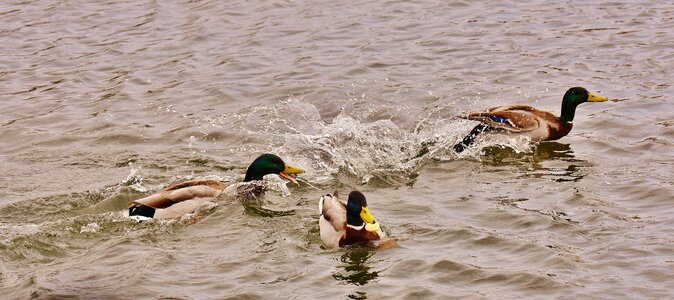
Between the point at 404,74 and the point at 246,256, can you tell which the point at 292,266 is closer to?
the point at 246,256

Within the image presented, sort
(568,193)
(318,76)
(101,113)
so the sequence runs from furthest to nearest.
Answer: (318,76)
(101,113)
(568,193)

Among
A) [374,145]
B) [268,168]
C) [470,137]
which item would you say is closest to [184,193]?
[268,168]

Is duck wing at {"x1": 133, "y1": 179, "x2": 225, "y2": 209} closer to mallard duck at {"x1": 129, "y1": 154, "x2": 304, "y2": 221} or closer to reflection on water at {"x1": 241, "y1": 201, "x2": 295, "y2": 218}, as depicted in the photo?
mallard duck at {"x1": 129, "y1": 154, "x2": 304, "y2": 221}

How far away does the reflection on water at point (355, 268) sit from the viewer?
8.73 m

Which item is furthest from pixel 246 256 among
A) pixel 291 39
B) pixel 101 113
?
pixel 291 39

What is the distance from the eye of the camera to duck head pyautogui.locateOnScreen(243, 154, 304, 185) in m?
11.1

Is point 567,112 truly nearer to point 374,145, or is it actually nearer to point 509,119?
point 509,119

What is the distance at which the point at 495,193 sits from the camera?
1085 centimetres

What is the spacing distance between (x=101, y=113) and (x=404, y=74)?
4.12m

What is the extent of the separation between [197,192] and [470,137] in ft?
11.4

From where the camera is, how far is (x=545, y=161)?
480 inches

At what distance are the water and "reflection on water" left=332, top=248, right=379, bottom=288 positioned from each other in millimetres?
34

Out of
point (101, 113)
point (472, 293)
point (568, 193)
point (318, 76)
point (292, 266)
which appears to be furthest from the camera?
point (318, 76)

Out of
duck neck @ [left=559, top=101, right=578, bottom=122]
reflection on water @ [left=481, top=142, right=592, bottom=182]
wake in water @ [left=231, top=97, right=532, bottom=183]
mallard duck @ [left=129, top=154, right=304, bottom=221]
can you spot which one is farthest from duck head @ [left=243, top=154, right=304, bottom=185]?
duck neck @ [left=559, top=101, right=578, bottom=122]
